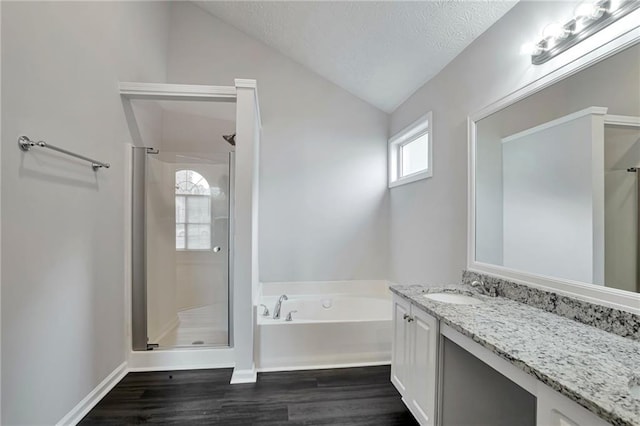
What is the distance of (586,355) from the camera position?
0.95 metres

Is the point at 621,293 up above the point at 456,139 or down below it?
below

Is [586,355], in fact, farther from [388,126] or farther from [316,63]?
[316,63]

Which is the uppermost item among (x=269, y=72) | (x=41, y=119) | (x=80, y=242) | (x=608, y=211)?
(x=269, y=72)

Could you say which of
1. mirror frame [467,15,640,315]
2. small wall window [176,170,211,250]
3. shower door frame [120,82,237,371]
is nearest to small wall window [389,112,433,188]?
mirror frame [467,15,640,315]

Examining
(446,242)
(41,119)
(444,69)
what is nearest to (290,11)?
(444,69)

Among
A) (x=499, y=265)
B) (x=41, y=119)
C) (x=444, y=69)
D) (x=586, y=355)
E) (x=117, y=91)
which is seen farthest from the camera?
(x=444, y=69)

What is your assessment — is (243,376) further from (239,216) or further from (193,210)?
(193,210)

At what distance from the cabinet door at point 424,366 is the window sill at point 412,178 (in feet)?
4.73

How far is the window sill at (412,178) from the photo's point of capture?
104 inches

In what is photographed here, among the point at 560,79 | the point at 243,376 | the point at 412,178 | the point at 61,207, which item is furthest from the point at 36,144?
the point at 412,178

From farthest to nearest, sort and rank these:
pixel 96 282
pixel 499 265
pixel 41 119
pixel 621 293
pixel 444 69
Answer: pixel 444 69, pixel 96 282, pixel 499 265, pixel 41 119, pixel 621 293

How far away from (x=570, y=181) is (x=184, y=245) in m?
2.94

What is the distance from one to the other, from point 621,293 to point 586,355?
1.38ft

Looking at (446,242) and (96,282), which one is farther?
(446,242)
